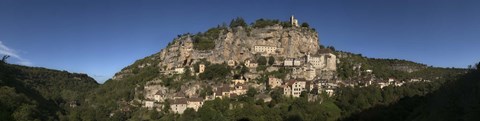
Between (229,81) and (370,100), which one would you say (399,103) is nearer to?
(370,100)

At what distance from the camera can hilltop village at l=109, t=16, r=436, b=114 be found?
265 feet

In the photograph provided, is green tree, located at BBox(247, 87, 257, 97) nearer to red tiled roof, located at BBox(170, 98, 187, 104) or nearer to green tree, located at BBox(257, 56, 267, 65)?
red tiled roof, located at BBox(170, 98, 187, 104)

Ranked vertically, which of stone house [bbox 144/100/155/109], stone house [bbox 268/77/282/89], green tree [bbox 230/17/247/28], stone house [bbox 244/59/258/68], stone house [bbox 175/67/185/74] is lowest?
stone house [bbox 144/100/155/109]

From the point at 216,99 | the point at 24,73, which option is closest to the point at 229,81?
the point at 216,99

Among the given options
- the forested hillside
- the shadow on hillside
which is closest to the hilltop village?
the forested hillside

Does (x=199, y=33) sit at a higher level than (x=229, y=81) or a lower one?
higher

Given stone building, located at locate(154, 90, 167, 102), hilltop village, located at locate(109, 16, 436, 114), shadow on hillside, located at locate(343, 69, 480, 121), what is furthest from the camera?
stone building, located at locate(154, 90, 167, 102)

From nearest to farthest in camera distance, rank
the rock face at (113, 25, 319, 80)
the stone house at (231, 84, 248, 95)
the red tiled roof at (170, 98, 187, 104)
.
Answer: the red tiled roof at (170, 98, 187, 104), the stone house at (231, 84, 248, 95), the rock face at (113, 25, 319, 80)

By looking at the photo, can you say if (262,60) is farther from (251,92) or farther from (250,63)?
(251,92)

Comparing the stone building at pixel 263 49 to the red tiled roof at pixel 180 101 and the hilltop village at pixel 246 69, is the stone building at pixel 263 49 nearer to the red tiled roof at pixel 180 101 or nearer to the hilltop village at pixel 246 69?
the hilltop village at pixel 246 69

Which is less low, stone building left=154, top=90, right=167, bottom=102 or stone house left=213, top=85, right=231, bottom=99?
stone house left=213, top=85, right=231, bottom=99

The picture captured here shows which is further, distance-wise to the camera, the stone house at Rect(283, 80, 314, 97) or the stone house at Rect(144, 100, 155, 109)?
the stone house at Rect(144, 100, 155, 109)

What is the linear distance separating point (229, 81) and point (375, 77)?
29.8 metres

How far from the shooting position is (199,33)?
110438mm
